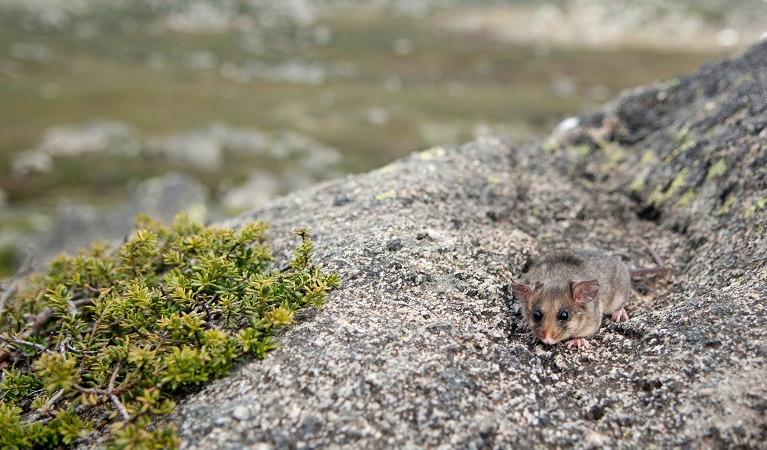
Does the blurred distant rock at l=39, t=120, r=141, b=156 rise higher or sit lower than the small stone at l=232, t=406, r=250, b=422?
higher

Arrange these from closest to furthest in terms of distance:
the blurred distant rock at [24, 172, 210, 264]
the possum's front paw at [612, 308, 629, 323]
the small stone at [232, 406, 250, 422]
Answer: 1. the small stone at [232, 406, 250, 422]
2. the possum's front paw at [612, 308, 629, 323]
3. the blurred distant rock at [24, 172, 210, 264]

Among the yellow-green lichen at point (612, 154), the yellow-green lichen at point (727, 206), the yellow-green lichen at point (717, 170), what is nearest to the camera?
the yellow-green lichen at point (727, 206)

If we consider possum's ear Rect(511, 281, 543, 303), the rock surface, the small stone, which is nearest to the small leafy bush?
the rock surface

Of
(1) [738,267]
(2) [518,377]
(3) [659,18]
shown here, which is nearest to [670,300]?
Answer: (1) [738,267]

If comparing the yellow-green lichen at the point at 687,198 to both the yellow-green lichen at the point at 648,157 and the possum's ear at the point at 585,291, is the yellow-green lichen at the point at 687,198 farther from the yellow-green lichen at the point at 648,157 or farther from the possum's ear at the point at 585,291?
the possum's ear at the point at 585,291

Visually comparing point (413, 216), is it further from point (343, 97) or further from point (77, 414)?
point (343, 97)

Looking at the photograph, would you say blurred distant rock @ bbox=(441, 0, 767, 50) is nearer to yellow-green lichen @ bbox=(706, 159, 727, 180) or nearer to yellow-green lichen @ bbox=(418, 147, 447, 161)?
yellow-green lichen @ bbox=(706, 159, 727, 180)

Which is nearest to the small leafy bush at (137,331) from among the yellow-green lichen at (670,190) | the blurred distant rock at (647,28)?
the yellow-green lichen at (670,190)
